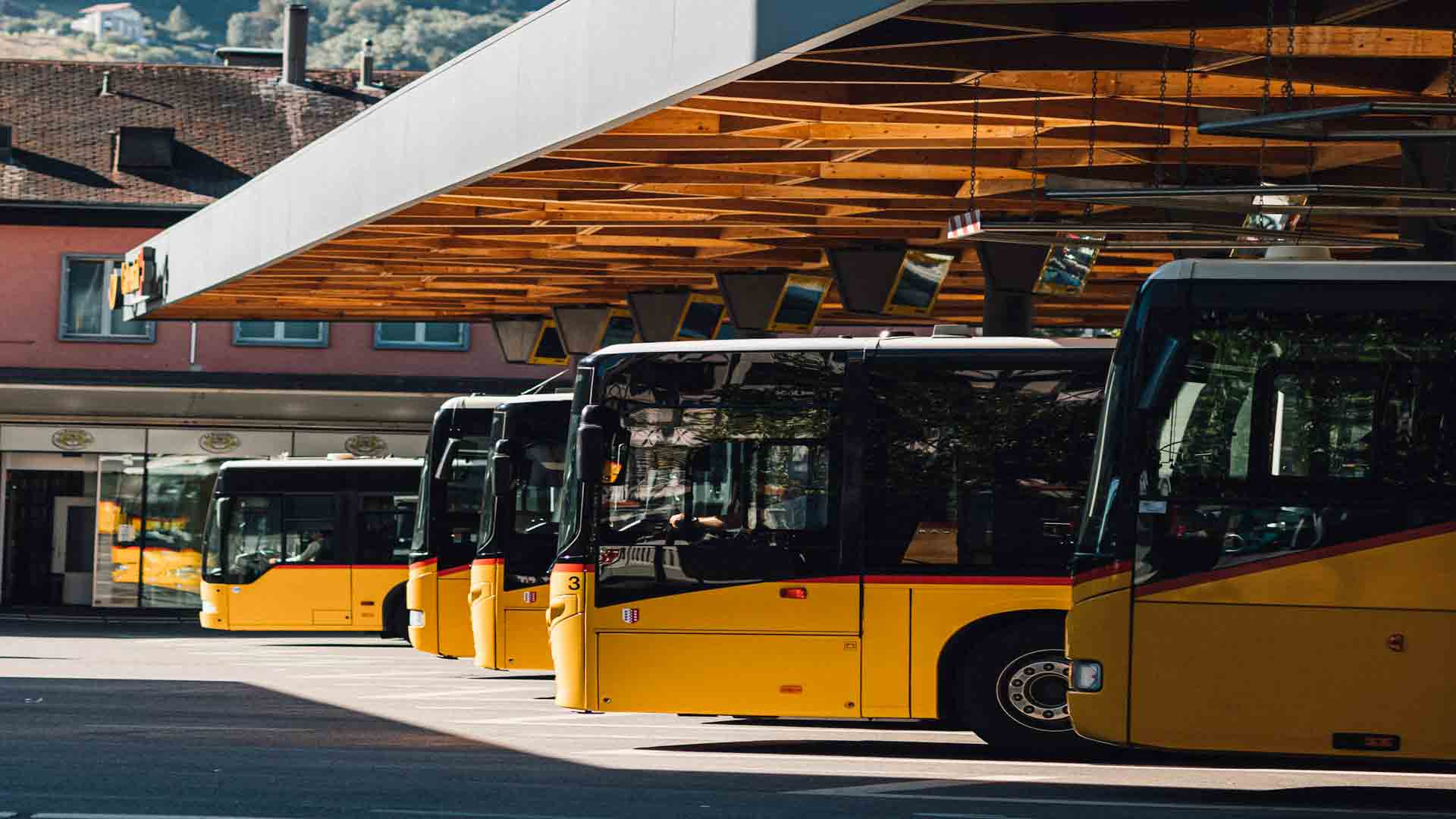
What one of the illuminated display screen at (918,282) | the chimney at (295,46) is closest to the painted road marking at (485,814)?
the illuminated display screen at (918,282)

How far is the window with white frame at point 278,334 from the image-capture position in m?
40.9

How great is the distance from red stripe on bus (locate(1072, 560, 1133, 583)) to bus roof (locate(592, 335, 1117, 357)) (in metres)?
3.10

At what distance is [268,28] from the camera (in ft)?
518

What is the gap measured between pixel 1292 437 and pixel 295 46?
40893 millimetres

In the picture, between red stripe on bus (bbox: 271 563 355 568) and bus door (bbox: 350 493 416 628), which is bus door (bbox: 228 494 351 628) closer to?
red stripe on bus (bbox: 271 563 355 568)

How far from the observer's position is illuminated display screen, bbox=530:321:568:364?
110ft

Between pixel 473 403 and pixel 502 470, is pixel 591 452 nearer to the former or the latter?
pixel 502 470

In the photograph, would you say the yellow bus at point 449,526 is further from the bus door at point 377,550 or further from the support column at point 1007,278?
the bus door at point 377,550

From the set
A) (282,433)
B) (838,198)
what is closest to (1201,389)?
(838,198)

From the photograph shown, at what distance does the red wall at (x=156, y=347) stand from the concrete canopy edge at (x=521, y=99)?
14.6m

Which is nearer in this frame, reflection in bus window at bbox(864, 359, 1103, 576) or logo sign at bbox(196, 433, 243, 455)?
reflection in bus window at bbox(864, 359, 1103, 576)

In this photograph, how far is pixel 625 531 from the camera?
14.8 meters

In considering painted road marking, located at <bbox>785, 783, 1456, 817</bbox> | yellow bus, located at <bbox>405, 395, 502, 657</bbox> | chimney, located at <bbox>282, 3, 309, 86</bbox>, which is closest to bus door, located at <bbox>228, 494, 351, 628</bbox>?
yellow bus, located at <bbox>405, 395, 502, 657</bbox>

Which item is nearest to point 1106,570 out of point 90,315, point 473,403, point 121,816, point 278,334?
point 121,816
